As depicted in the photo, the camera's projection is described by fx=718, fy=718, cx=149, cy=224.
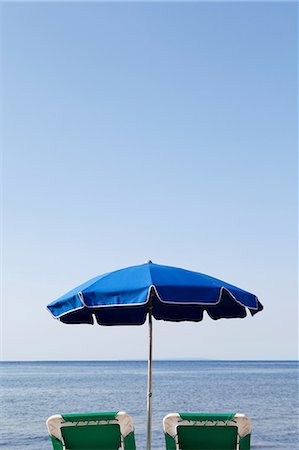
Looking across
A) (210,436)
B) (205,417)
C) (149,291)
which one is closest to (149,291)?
(149,291)

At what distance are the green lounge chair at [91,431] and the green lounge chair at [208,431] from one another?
256mm

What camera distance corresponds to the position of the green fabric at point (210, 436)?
422 cm

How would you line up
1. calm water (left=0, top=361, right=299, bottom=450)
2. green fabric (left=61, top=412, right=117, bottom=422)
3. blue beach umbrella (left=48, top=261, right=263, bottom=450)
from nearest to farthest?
blue beach umbrella (left=48, top=261, right=263, bottom=450) < green fabric (left=61, top=412, right=117, bottom=422) < calm water (left=0, top=361, right=299, bottom=450)

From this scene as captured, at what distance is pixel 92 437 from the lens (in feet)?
13.9

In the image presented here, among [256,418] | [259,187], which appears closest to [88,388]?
[256,418]

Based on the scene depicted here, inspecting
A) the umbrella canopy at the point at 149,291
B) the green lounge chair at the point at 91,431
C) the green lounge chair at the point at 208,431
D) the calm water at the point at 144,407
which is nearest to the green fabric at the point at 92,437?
the green lounge chair at the point at 91,431

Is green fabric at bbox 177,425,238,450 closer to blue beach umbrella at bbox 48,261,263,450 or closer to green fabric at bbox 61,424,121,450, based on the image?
green fabric at bbox 61,424,121,450

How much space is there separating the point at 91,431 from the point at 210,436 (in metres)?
0.70

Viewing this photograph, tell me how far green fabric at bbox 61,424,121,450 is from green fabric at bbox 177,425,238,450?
0.39 metres

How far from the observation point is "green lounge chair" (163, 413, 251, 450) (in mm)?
4219

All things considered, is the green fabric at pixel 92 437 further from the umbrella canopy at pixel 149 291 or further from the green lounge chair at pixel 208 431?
the umbrella canopy at pixel 149 291

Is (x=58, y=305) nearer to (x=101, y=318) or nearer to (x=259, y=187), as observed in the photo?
(x=101, y=318)

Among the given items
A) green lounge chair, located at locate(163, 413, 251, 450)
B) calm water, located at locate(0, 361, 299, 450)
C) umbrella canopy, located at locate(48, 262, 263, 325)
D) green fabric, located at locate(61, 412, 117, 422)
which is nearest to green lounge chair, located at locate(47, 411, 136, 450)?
green fabric, located at locate(61, 412, 117, 422)

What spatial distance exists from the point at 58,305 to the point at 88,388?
3281 centimetres
